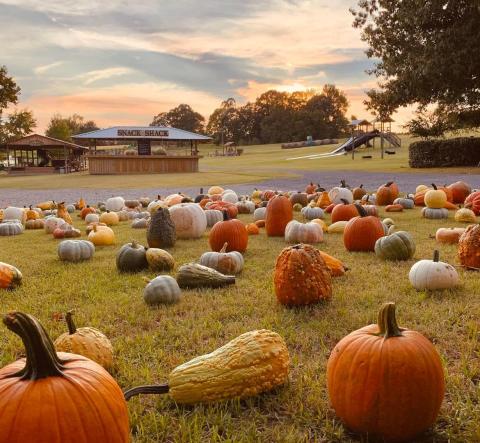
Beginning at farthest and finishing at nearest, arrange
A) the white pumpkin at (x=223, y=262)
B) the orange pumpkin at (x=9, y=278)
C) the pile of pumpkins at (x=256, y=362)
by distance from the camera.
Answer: the white pumpkin at (x=223, y=262), the orange pumpkin at (x=9, y=278), the pile of pumpkins at (x=256, y=362)

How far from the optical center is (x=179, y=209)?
8.05m

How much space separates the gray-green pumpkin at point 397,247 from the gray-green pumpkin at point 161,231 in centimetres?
297

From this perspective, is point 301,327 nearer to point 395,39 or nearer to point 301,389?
point 301,389

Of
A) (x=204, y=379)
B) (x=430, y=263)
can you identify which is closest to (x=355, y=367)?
(x=204, y=379)

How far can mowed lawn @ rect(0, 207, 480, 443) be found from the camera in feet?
7.73

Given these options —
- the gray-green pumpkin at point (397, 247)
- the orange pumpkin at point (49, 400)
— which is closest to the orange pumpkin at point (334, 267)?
the gray-green pumpkin at point (397, 247)

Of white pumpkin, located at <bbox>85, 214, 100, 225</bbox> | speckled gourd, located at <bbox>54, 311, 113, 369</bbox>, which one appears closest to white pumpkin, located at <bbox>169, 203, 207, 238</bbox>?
white pumpkin, located at <bbox>85, 214, 100, 225</bbox>

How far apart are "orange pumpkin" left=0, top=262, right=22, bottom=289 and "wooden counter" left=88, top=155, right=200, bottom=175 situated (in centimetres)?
3557

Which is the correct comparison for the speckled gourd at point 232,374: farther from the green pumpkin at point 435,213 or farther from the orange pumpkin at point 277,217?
the green pumpkin at point 435,213

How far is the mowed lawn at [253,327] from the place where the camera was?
2357mm

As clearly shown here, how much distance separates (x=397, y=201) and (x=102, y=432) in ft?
34.4

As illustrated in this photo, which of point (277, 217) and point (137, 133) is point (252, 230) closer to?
point (277, 217)

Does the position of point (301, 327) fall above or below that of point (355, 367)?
below

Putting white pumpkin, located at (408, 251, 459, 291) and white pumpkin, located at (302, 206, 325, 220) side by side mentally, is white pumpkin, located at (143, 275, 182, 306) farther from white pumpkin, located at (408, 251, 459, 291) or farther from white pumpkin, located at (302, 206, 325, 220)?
white pumpkin, located at (302, 206, 325, 220)
